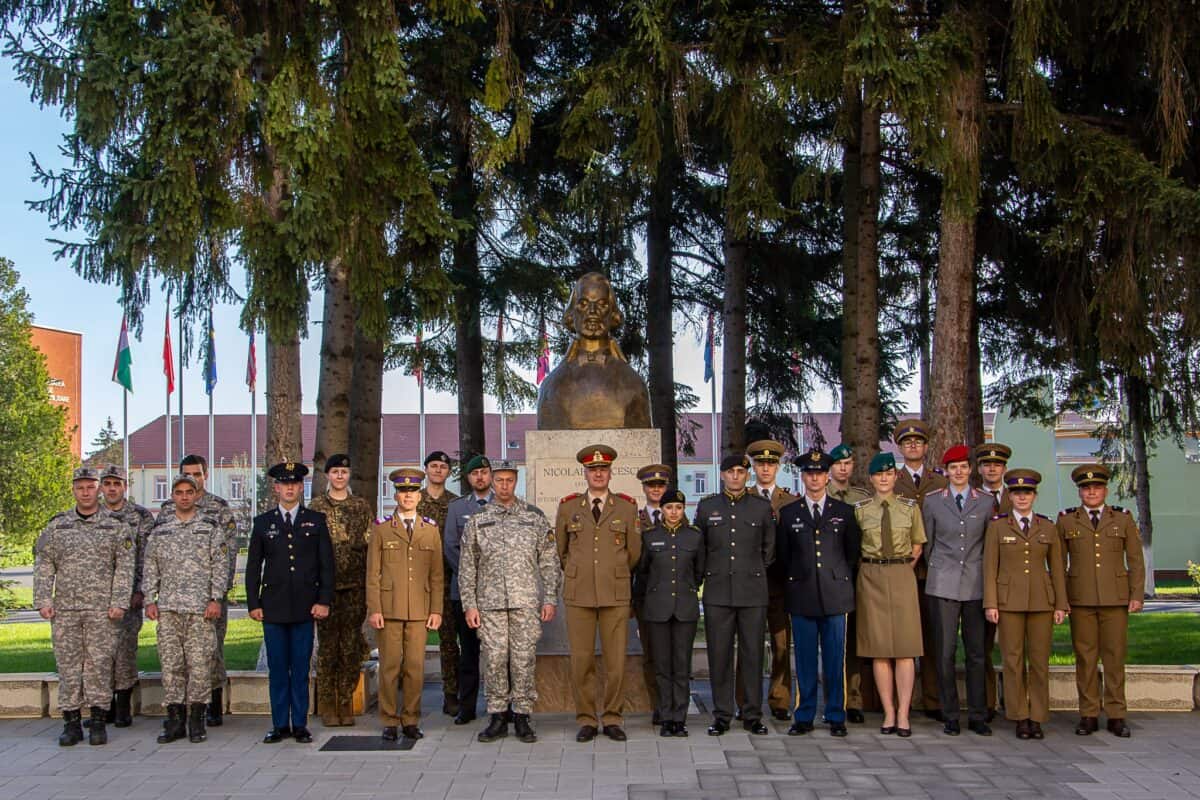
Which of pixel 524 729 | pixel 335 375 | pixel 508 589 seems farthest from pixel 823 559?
pixel 335 375

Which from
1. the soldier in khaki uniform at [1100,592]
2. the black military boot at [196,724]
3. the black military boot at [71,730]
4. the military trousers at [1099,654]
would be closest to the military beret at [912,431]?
the soldier in khaki uniform at [1100,592]

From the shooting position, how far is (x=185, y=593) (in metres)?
7.43

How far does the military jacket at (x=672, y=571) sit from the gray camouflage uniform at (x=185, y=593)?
273cm

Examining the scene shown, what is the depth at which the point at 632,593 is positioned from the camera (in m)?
7.73

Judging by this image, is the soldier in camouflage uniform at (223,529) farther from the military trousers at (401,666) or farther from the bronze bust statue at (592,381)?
the bronze bust statue at (592,381)

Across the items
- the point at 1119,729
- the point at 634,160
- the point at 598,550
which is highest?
the point at 634,160

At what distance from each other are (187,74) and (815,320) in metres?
9.52

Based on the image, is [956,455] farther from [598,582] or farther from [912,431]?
[598,582]

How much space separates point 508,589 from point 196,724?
210 cm

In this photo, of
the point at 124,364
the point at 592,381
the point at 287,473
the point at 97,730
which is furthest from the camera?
the point at 124,364

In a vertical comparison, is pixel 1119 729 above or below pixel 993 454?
below

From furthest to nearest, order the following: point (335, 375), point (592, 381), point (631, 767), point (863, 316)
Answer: point (863, 316)
point (335, 375)
point (592, 381)
point (631, 767)

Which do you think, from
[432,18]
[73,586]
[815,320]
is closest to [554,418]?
[73,586]

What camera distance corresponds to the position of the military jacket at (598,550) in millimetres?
7305
